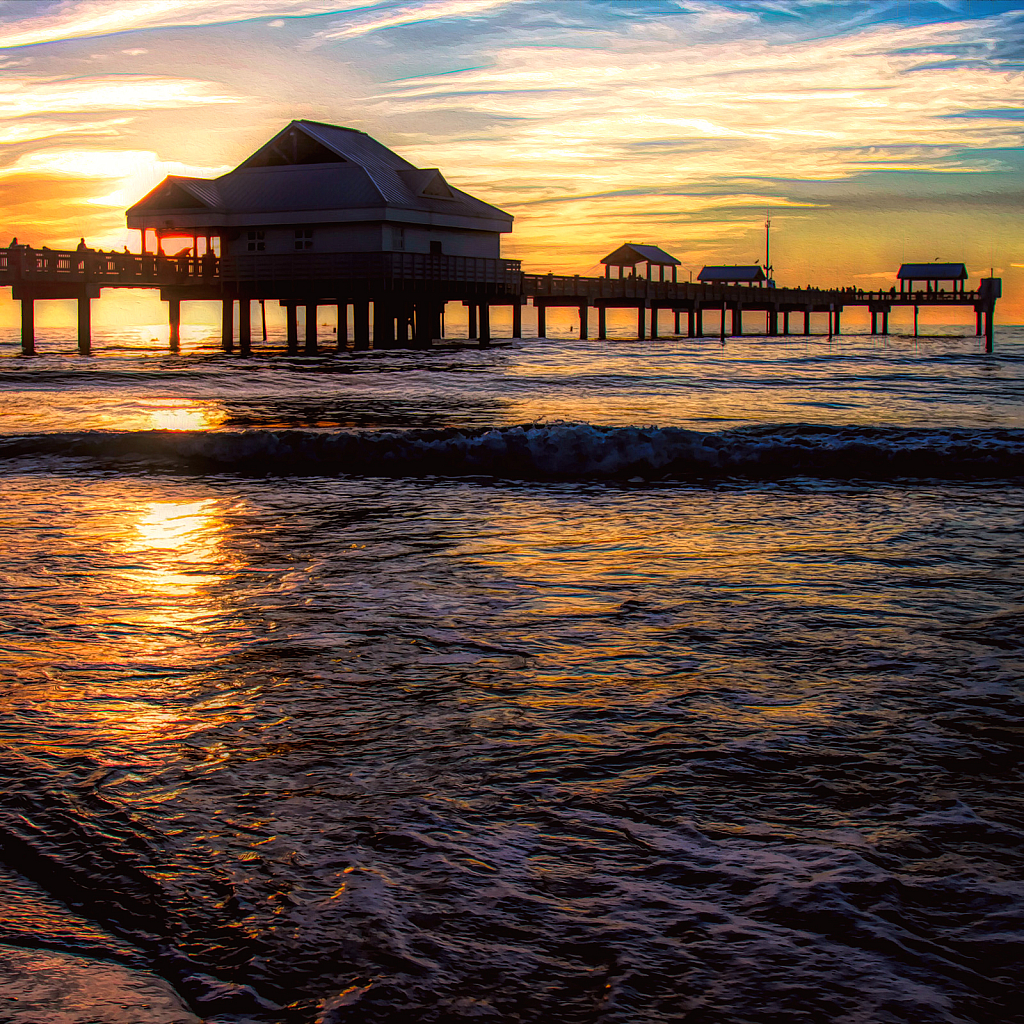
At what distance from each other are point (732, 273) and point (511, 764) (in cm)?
9677

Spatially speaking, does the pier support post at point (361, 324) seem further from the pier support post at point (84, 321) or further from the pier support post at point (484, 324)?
the pier support post at point (84, 321)

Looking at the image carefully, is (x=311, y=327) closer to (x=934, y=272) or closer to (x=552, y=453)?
(x=552, y=453)

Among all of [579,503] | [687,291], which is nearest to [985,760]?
[579,503]

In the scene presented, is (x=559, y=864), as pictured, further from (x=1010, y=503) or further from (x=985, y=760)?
(x=1010, y=503)

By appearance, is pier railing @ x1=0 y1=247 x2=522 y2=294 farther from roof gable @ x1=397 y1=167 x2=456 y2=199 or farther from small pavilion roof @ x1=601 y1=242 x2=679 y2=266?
small pavilion roof @ x1=601 y1=242 x2=679 y2=266

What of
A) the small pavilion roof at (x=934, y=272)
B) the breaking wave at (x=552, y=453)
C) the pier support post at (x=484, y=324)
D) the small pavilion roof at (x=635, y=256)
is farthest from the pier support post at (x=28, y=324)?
the small pavilion roof at (x=934, y=272)

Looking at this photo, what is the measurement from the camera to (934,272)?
9400cm

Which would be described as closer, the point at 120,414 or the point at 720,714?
the point at 720,714

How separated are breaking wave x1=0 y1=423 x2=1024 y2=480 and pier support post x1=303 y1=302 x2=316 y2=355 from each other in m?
33.1

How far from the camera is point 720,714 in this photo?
4281 mm

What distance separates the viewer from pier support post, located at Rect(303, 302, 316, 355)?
1877 inches

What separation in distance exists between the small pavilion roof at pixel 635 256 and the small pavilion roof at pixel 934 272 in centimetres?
2772

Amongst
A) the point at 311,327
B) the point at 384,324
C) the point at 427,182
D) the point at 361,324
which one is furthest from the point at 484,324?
the point at 311,327

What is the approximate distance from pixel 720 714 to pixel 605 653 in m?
0.92
